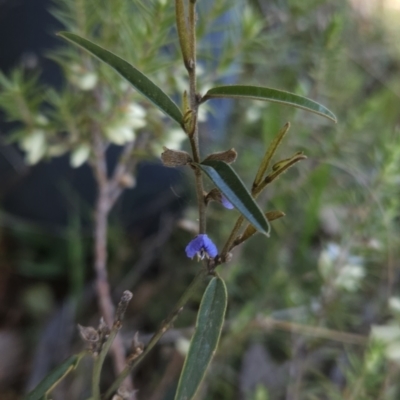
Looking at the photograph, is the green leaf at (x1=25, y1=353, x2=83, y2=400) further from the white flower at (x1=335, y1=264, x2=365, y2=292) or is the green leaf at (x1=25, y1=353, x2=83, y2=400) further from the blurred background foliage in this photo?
the white flower at (x1=335, y1=264, x2=365, y2=292)

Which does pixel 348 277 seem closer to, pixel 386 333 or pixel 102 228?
pixel 386 333

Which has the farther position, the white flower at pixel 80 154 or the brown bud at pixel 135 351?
the white flower at pixel 80 154

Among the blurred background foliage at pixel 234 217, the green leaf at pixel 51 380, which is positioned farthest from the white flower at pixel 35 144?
the green leaf at pixel 51 380

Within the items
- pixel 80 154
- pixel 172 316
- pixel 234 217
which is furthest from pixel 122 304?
pixel 234 217

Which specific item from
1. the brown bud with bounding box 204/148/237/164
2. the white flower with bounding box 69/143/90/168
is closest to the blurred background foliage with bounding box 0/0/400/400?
the white flower with bounding box 69/143/90/168

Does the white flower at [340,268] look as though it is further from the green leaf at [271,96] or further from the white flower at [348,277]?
the green leaf at [271,96]

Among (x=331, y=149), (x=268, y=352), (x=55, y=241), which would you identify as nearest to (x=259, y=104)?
(x=331, y=149)

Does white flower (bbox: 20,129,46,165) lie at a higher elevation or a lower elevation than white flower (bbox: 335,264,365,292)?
lower

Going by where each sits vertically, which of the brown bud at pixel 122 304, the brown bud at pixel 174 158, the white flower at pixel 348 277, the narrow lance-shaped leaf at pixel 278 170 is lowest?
the brown bud at pixel 122 304
